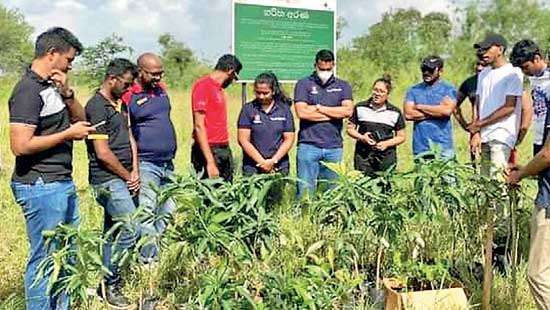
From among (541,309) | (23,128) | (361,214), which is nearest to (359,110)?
(361,214)

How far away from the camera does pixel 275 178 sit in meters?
3.37

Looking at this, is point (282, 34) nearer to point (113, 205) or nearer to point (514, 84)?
point (514, 84)

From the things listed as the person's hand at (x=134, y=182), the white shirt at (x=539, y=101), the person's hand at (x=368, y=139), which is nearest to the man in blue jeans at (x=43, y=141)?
the person's hand at (x=134, y=182)

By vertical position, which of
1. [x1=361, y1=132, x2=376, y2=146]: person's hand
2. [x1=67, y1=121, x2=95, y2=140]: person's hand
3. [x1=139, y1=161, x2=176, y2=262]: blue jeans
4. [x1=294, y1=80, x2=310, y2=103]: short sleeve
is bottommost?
[x1=139, y1=161, x2=176, y2=262]: blue jeans

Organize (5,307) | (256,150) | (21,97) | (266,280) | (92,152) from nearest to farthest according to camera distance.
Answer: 1. (266,280)
2. (21,97)
3. (5,307)
4. (92,152)
5. (256,150)

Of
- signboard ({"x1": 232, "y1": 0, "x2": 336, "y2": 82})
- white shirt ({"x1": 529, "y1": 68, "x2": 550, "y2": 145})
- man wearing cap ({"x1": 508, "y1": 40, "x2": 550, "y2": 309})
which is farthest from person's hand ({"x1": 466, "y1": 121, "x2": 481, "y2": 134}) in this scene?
man wearing cap ({"x1": 508, "y1": 40, "x2": 550, "y2": 309})

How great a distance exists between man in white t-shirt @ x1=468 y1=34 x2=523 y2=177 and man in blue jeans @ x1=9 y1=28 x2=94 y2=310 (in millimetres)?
3215

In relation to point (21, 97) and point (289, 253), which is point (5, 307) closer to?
point (21, 97)

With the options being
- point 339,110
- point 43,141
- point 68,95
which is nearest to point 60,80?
point 68,95

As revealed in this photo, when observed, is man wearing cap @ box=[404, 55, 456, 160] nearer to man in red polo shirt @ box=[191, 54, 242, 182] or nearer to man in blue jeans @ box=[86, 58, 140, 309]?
man in red polo shirt @ box=[191, 54, 242, 182]

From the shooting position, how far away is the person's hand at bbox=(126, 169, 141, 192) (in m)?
4.35

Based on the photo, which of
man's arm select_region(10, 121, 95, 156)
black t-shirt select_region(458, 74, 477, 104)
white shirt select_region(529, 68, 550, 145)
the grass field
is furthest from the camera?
black t-shirt select_region(458, 74, 477, 104)

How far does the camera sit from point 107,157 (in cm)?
409

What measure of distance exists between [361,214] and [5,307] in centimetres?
210
